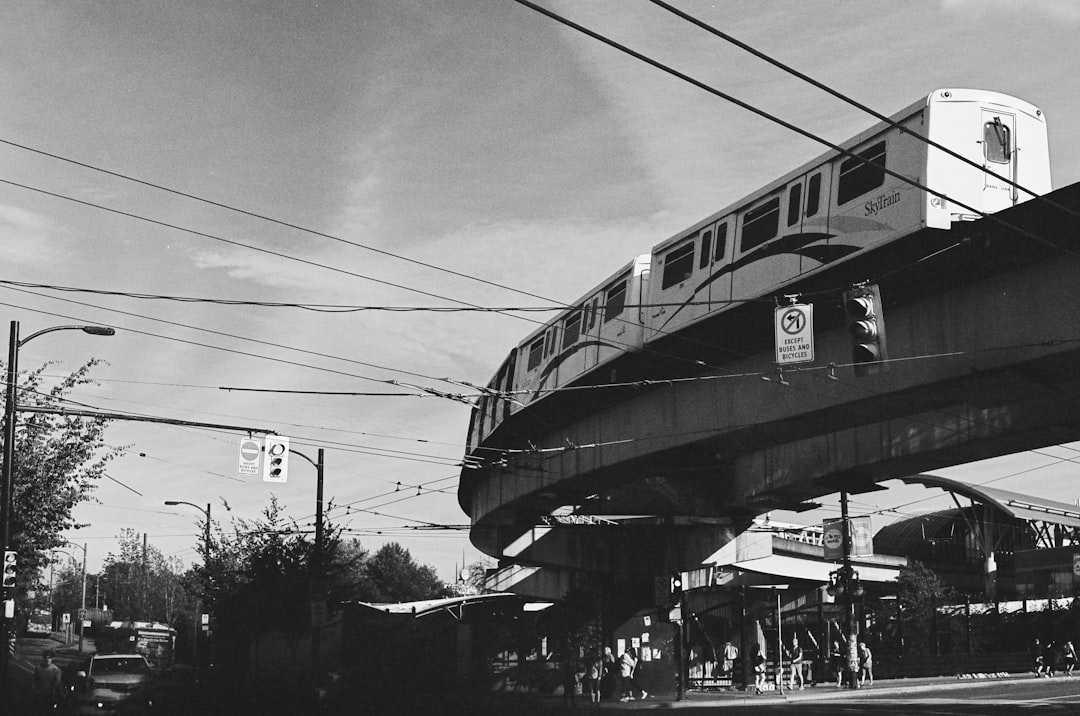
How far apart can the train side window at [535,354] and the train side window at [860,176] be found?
51.4 ft

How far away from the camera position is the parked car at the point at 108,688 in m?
26.3

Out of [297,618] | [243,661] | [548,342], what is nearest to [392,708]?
[548,342]

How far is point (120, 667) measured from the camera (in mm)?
28328

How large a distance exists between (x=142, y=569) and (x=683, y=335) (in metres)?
97.3

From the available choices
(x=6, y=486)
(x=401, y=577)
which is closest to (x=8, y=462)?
(x=6, y=486)

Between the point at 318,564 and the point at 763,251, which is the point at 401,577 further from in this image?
the point at 763,251

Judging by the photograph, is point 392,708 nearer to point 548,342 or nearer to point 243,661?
point 548,342

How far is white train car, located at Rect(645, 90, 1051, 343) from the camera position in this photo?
21297 millimetres

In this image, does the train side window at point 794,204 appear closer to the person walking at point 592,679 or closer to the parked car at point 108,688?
the person walking at point 592,679

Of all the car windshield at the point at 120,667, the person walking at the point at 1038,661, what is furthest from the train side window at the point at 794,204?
the person walking at the point at 1038,661

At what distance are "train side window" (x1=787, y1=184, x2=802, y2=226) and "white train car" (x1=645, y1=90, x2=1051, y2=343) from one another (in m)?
0.02

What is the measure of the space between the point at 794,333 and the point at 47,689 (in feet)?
64.8

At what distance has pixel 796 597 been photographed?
215ft

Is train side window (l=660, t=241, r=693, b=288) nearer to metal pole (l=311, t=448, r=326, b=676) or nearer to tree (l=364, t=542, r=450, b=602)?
metal pole (l=311, t=448, r=326, b=676)
